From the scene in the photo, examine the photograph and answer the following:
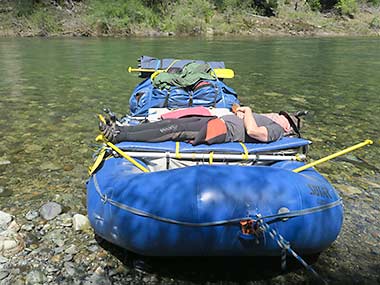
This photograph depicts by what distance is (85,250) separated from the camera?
11.3 ft

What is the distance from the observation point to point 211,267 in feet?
10.7

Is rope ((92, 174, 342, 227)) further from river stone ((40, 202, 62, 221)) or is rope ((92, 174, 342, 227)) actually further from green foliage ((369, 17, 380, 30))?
green foliage ((369, 17, 380, 30))

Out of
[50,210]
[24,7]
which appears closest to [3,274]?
[50,210]

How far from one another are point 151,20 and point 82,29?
5.39 metres

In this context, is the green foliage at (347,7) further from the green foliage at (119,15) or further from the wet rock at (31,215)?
the wet rock at (31,215)

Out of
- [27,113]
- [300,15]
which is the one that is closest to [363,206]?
[27,113]

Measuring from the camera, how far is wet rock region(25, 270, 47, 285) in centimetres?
305

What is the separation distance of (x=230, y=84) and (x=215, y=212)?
27.6 ft

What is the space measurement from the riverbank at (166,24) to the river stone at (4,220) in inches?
978

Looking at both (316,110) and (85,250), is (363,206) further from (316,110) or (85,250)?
(316,110)

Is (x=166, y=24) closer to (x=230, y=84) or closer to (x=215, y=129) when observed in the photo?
(x=230, y=84)

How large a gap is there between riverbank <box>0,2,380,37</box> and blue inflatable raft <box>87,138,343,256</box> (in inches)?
1018

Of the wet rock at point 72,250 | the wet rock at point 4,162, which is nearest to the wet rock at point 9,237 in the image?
the wet rock at point 72,250

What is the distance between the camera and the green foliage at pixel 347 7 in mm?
38250
